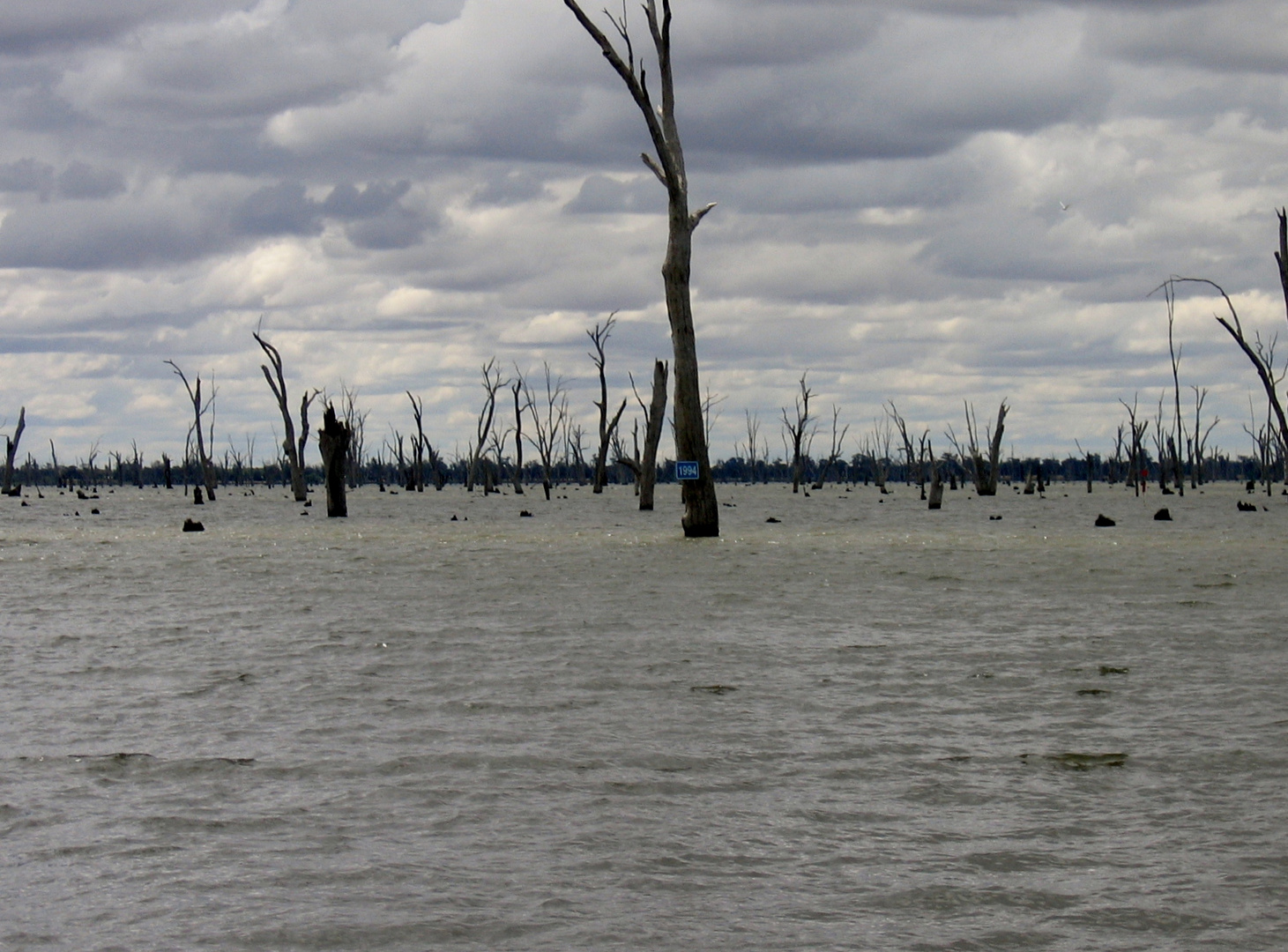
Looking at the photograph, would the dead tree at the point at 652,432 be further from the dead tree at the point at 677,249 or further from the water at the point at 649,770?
the water at the point at 649,770

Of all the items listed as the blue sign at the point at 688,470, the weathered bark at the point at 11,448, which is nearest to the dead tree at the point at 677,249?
the blue sign at the point at 688,470

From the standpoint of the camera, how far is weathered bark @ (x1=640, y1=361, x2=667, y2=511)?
39.0 meters

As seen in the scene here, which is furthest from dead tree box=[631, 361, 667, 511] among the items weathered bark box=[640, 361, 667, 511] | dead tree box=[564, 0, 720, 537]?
dead tree box=[564, 0, 720, 537]

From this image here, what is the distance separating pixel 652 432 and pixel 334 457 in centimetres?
1019

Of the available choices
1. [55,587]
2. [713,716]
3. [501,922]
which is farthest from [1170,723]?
[55,587]

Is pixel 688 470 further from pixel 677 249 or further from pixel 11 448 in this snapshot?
pixel 11 448

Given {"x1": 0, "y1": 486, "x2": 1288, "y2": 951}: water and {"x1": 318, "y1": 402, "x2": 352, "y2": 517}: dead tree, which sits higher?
{"x1": 318, "y1": 402, "x2": 352, "y2": 517}: dead tree

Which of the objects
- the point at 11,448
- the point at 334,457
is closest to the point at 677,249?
the point at 334,457

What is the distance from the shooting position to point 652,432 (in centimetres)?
4191

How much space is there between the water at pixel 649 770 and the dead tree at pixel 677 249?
9323 millimetres

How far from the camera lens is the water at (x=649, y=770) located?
155 inches

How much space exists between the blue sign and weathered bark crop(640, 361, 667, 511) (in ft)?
52.8

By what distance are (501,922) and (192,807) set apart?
1.86m

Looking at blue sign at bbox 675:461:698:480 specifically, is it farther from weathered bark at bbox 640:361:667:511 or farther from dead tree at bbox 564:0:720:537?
weathered bark at bbox 640:361:667:511
